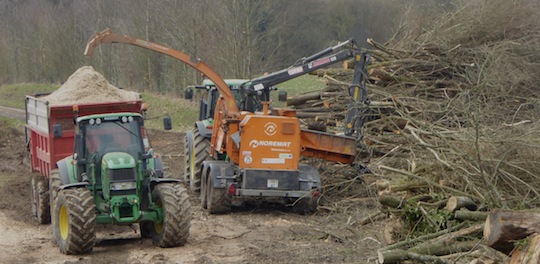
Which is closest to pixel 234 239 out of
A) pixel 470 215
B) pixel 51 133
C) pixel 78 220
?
pixel 78 220

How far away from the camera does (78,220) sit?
1033 centimetres

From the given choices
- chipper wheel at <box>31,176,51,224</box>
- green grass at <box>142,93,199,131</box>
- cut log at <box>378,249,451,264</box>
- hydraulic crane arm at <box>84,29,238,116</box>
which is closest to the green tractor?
chipper wheel at <box>31,176,51,224</box>

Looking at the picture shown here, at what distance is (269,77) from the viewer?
1488cm

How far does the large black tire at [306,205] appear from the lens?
13422 mm

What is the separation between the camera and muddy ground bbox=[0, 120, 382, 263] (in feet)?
33.8

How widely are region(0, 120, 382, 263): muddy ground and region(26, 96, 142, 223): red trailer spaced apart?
0.52m

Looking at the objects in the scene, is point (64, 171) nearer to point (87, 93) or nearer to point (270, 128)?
point (87, 93)

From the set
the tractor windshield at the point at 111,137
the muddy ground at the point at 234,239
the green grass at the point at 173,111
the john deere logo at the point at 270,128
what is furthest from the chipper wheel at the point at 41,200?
the green grass at the point at 173,111

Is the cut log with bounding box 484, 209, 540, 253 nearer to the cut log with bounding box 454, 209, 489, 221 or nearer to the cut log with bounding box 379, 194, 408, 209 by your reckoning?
the cut log with bounding box 454, 209, 489, 221

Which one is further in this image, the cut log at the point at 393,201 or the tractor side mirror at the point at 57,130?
the tractor side mirror at the point at 57,130

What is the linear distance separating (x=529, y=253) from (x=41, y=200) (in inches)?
354

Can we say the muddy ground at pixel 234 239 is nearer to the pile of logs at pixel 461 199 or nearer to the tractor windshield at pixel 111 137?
the pile of logs at pixel 461 199

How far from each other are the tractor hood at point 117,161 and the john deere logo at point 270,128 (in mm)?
2992

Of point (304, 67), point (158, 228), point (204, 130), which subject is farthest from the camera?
point (204, 130)
